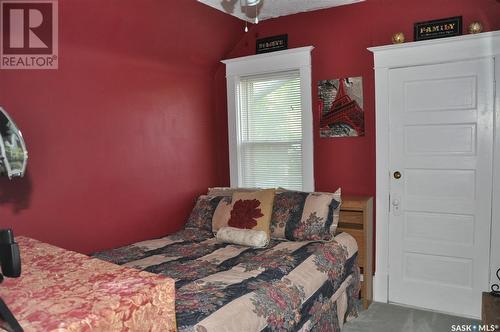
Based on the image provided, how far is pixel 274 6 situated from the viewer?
3369 millimetres

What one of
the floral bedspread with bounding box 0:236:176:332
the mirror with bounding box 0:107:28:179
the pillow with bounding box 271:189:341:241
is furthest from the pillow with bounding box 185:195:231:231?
the floral bedspread with bounding box 0:236:176:332

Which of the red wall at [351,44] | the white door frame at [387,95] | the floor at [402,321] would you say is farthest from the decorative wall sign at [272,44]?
the floor at [402,321]

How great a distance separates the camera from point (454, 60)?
2789 millimetres

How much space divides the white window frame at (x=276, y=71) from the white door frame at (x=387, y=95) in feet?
1.95

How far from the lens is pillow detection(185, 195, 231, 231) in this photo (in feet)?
10.2

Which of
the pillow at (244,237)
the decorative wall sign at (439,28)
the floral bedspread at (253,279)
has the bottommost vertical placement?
the floral bedspread at (253,279)

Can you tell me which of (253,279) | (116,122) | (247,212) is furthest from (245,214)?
(116,122)

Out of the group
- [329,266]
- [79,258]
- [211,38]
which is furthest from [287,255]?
[211,38]

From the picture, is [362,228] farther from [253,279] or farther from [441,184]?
[253,279]

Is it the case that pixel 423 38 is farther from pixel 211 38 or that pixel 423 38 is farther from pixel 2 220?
pixel 2 220

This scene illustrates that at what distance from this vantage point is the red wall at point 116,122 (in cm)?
228

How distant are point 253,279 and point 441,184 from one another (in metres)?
1.73

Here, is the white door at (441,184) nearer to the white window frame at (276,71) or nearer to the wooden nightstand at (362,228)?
the wooden nightstand at (362,228)

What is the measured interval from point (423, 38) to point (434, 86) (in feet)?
1.26
